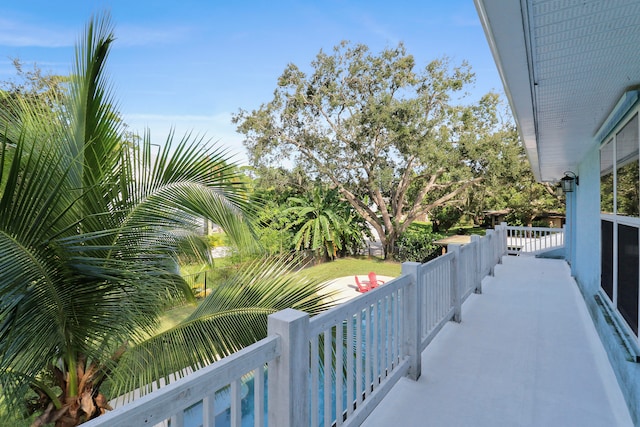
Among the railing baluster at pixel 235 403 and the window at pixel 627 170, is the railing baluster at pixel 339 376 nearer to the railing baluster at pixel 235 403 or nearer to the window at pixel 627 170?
the railing baluster at pixel 235 403

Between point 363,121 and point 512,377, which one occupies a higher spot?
point 363,121

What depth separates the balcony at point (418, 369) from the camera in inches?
60.7

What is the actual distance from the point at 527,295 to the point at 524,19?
5.60m

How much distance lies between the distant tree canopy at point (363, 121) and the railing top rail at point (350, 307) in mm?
12830

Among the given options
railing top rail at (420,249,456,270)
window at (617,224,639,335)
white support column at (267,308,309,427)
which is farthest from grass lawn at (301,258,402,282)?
white support column at (267,308,309,427)

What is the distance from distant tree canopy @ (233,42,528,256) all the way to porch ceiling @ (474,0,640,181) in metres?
12.0

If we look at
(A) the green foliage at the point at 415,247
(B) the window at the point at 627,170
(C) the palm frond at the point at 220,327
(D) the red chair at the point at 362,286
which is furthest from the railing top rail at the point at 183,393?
(A) the green foliage at the point at 415,247

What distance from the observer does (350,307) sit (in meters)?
2.35

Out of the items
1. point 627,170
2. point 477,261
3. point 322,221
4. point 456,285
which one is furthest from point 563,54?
point 322,221

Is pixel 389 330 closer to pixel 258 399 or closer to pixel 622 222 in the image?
pixel 258 399

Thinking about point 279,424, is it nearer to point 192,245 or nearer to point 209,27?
point 192,245

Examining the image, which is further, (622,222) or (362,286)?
(362,286)

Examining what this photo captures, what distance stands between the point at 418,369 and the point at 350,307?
1362 millimetres

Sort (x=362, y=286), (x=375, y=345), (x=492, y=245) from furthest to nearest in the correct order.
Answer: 1. (x=362, y=286)
2. (x=492, y=245)
3. (x=375, y=345)
